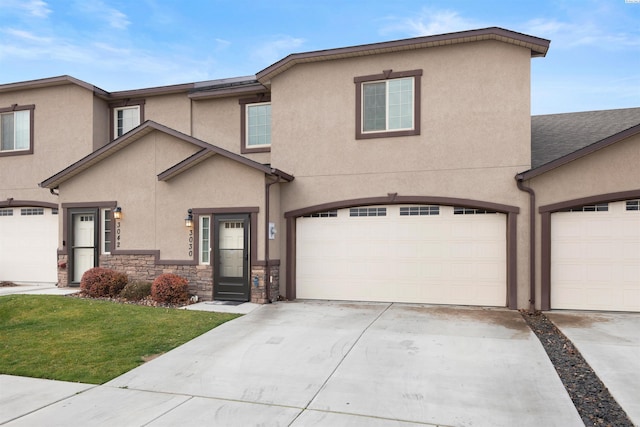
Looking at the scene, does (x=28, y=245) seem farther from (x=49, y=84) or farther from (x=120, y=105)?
(x=120, y=105)

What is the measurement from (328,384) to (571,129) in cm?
1086

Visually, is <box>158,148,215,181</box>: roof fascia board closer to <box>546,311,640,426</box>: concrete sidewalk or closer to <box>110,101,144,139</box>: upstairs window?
<box>110,101,144,139</box>: upstairs window

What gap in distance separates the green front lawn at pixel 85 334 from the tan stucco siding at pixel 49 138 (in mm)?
5595

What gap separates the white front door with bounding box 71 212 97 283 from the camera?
13.0m

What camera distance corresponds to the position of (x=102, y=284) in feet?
37.0

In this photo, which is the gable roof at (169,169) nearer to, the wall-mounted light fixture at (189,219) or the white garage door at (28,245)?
the wall-mounted light fixture at (189,219)

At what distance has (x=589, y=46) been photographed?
682 inches

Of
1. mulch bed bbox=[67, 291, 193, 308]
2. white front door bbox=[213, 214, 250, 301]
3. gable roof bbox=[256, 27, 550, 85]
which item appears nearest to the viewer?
gable roof bbox=[256, 27, 550, 85]

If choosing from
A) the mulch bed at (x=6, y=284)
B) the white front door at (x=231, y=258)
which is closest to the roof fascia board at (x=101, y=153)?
the white front door at (x=231, y=258)

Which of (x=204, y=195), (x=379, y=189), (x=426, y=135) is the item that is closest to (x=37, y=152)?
(x=204, y=195)

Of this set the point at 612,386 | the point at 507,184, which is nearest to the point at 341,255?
the point at 507,184

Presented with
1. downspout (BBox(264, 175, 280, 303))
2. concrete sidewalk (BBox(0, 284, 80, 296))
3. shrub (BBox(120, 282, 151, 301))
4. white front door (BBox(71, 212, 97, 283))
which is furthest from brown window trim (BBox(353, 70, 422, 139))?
concrete sidewalk (BBox(0, 284, 80, 296))

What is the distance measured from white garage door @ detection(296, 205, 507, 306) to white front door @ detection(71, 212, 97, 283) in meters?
6.39

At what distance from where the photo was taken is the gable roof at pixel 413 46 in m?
10.1
